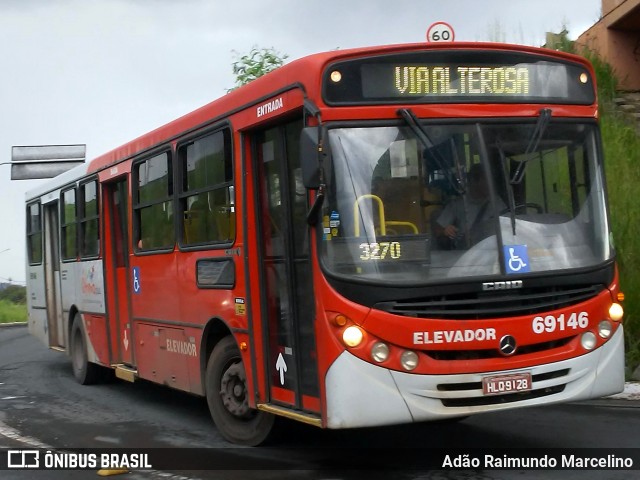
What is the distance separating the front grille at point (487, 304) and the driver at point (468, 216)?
15.1 inches

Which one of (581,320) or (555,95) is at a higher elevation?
(555,95)

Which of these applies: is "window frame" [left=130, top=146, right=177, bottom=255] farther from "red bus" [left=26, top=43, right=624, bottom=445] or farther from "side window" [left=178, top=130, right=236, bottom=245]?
"red bus" [left=26, top=43, right=624, bottom=445]

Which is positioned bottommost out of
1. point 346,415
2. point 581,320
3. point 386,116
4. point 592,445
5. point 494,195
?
point 592,445

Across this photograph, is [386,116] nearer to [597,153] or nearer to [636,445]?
[597,153]

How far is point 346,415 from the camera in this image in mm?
6746

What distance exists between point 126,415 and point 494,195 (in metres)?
5.47

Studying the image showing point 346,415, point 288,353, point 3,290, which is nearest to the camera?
point 346,415

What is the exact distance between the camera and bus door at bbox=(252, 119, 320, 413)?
24.4 ft

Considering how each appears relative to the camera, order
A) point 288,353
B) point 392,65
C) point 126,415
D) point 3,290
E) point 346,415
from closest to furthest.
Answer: point 346,415, point 392,65, point 288,353, point 126,415, point 3,290

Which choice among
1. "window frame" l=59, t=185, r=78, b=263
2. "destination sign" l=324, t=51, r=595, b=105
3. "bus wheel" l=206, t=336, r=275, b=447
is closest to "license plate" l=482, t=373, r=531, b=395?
"destination sign" l=324, t=51, r=595, b=105

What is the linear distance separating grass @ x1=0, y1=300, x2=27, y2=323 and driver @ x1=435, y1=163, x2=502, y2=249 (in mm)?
29251

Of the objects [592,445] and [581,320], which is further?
[592,445]

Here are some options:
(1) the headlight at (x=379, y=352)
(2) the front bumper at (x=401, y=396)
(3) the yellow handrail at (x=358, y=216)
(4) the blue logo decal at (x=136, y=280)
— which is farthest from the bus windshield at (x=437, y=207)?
(4) the blue logo decal at (x=136, y=280)

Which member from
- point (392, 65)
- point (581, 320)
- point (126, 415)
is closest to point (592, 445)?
point (581, 320)
